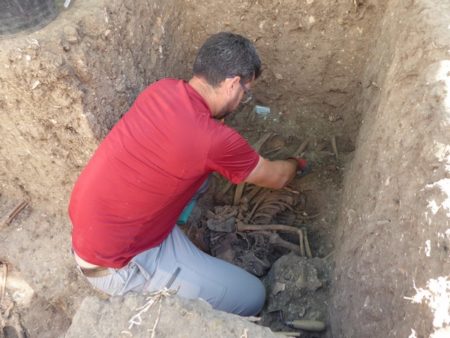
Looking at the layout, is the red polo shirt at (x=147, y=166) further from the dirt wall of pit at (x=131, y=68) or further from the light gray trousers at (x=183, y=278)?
the dirt wall of pit at (x=131, y=68)

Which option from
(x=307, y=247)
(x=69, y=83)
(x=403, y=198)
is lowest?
(x=307, y=247)

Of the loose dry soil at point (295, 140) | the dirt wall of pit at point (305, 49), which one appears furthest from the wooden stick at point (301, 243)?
the dirt wall of pit at point (305, 49)

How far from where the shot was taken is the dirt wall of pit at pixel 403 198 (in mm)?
1303

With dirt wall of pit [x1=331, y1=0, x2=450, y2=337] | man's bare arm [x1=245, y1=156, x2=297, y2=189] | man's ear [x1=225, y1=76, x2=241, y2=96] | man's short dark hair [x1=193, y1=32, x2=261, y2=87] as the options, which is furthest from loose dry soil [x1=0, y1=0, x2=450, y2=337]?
man's ear [x1=225, y1=76, x2=241, y2=96]

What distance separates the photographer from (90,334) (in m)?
1.24

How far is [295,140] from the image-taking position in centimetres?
315

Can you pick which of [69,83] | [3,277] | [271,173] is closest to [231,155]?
[271,173]

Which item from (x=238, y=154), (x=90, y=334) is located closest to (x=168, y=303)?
(x=90, y=334)

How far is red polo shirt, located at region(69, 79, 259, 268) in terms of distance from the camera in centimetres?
189

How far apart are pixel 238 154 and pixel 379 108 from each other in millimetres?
727

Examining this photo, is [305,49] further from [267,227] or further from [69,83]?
[69,83]

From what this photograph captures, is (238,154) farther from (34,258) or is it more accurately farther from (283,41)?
(34,258)

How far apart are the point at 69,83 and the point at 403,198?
1557 millimetres

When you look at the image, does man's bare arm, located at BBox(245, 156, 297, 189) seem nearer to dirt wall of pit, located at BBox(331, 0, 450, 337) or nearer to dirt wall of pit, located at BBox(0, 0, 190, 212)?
dirt wall of pit, located at BBox(331, 0, 450, 337)
